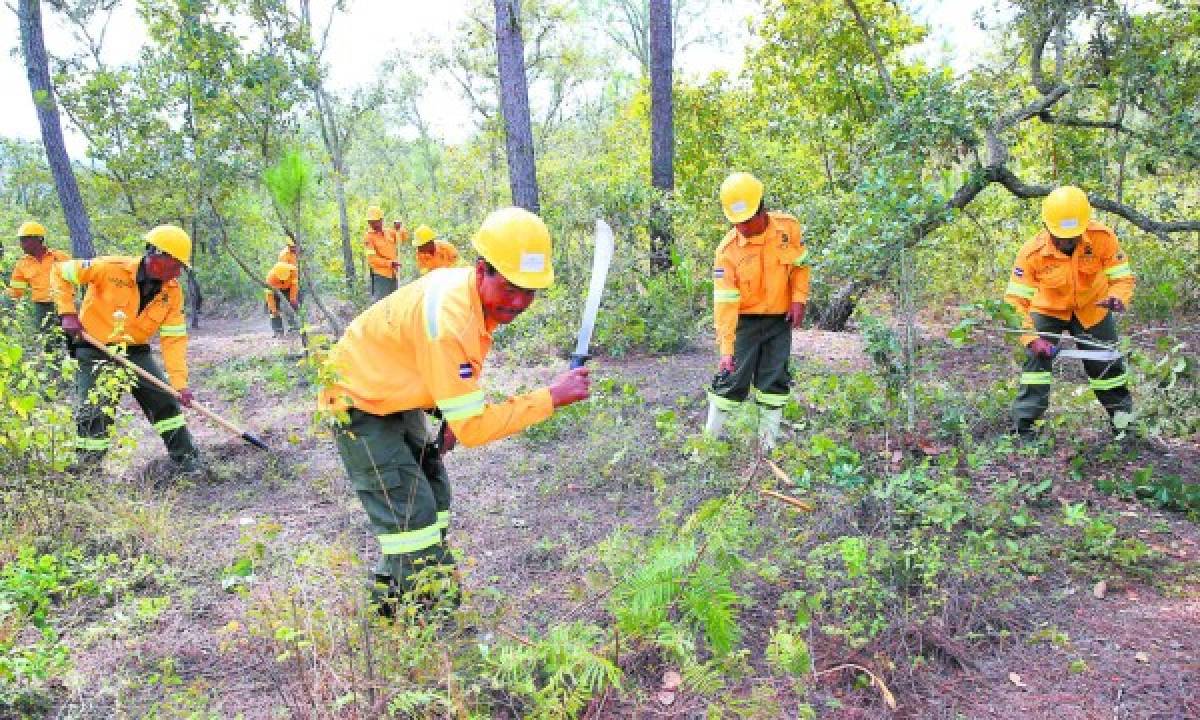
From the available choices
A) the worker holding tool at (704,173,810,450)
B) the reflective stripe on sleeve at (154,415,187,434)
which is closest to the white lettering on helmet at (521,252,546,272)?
the worker holding tool at (704,173,810,450)

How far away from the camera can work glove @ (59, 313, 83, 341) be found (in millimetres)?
4893

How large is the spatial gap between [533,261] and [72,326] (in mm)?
4046

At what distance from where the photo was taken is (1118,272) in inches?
184

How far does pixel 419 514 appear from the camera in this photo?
2.92 meters

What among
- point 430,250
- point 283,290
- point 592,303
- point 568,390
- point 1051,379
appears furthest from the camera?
point 283,290

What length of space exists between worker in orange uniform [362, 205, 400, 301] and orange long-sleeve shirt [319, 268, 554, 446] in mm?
8251

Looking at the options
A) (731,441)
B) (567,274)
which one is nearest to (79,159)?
(567,274)

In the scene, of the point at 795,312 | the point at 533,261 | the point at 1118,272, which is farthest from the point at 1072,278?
the point at 533,261

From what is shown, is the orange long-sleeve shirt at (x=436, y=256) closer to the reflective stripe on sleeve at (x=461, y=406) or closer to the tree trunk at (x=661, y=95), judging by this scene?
the tree trunk at (x=661, y=95)

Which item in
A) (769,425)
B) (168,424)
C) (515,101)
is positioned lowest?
(769,425)

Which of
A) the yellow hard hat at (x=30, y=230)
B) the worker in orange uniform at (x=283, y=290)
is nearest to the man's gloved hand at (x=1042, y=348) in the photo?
the worker in orange uniform at (x=283, y=290)

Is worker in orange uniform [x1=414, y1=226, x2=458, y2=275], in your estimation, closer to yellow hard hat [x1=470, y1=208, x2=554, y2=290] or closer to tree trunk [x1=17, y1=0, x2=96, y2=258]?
tree trunk [x1=17, y1=0, x2=96, y2=258]

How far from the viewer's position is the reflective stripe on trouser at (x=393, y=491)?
2871 millimetres

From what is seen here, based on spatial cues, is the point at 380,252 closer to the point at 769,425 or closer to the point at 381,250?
the point at 381,250
